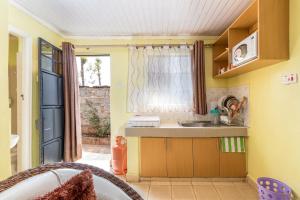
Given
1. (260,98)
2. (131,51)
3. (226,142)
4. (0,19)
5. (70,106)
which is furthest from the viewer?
(131,51)

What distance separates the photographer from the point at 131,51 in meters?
3.62

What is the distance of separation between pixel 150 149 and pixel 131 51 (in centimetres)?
164

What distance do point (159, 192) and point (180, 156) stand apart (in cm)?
56

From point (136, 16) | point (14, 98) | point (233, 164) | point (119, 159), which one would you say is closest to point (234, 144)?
point (233, 164)

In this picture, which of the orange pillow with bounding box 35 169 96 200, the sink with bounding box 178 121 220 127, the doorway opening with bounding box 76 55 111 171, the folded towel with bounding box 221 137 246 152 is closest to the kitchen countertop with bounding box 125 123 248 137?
the folded towel with bounding box 221 137 246 152

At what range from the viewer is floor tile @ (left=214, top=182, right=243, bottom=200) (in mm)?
2592

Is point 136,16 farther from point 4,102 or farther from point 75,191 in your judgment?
point 75,191

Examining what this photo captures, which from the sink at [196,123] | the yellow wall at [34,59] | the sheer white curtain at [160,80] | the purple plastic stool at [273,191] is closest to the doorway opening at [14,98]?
the yellow wall at [34,59]

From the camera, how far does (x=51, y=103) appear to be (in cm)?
308

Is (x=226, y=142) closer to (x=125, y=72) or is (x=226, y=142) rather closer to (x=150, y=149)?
(x=150, y=149)

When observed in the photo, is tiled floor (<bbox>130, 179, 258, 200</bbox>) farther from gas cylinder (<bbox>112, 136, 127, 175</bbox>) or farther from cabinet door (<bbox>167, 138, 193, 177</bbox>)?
gas cylinder (<bbox>112, 136, 127, 175</bbox>)

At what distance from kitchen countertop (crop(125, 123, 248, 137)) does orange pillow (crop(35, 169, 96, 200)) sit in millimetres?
2089

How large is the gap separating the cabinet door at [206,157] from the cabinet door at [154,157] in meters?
0.44

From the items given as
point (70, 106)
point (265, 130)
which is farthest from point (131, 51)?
point (265, 130)
